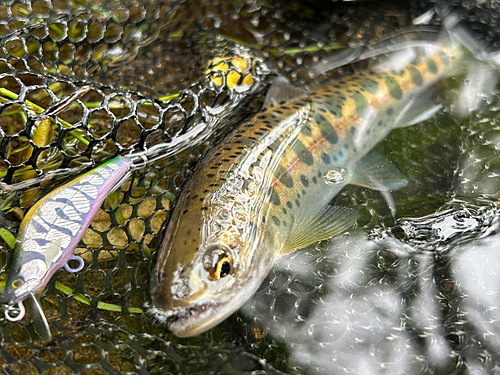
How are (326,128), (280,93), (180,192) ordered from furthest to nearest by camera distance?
(280,93)
(326,128)
(180,192)

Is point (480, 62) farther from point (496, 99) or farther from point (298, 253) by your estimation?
point (298, 253)

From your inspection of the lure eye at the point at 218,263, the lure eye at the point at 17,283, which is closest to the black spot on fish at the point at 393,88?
the lure eye at the point at 218,263

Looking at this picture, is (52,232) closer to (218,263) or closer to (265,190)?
(218,263)

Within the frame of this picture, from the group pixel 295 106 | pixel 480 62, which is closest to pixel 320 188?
pixel 295 106

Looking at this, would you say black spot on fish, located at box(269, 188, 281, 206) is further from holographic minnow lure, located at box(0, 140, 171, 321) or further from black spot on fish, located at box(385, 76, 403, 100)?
black spot on fish, located at box(385, 76, 403, 100)

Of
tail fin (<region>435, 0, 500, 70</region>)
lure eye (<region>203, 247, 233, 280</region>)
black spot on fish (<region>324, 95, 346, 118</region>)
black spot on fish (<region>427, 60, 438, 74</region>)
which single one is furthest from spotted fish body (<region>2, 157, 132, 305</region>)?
tail fin (<region>435, 0, 500, 70</region>)

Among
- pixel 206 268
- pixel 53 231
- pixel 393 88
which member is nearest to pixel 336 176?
pixel 393 88
